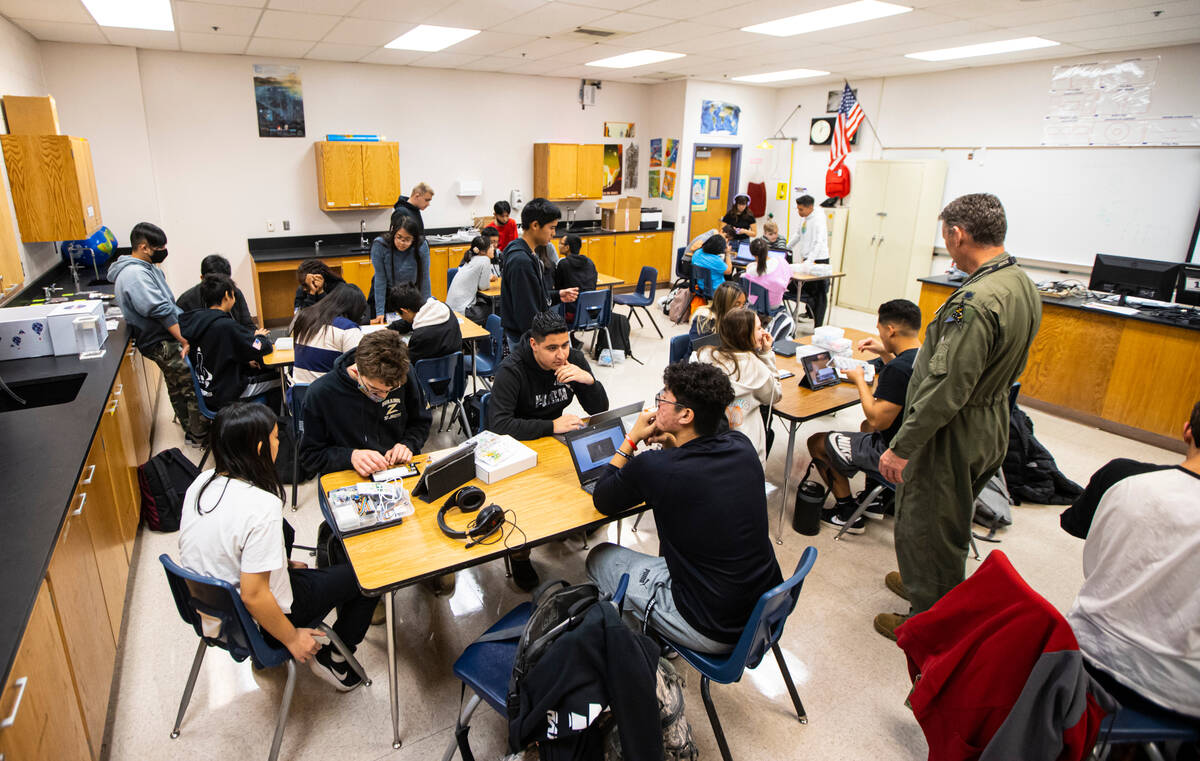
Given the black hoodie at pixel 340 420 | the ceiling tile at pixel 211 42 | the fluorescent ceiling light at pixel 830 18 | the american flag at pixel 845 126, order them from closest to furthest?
the black hoodie at pixel 340 420, the fluorescent ceiling light at pixel 830 18, the ceiling tile at pixel 211 42, the american flag at pixel 845 126

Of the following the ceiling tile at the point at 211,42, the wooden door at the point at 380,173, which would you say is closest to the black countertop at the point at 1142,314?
the wooden door at the point at 380,173

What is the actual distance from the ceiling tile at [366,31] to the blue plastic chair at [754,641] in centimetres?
539

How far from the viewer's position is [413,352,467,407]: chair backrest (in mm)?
4160

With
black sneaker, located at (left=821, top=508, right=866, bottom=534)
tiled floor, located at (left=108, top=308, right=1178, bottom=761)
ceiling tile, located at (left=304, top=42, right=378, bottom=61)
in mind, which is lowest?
tiled floor, located at (left=108, top=308, right=1178, bottom=761)

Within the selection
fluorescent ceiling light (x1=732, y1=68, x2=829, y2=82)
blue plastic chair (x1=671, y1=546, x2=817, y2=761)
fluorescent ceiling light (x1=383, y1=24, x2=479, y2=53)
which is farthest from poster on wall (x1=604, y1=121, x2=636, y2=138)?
blue plastic chair (x1=671, y1=546, x2=817, y2=761)

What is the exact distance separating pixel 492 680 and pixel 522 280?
2.94m

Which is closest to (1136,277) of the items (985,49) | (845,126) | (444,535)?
(985,49)

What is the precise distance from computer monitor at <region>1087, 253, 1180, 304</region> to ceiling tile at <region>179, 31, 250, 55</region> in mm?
7942

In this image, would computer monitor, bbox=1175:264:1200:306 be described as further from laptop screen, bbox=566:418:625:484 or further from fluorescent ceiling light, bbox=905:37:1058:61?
laptop screen, bbox=566:418:625:484

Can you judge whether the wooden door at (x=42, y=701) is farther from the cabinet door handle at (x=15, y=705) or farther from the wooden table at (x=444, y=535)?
the wooden table at (x=444, y=535)

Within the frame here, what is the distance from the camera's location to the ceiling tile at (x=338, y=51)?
649cm

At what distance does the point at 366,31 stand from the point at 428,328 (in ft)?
10.8

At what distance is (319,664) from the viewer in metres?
2.45

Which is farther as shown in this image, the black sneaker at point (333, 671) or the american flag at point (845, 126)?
the american flag at point (845, 126)
